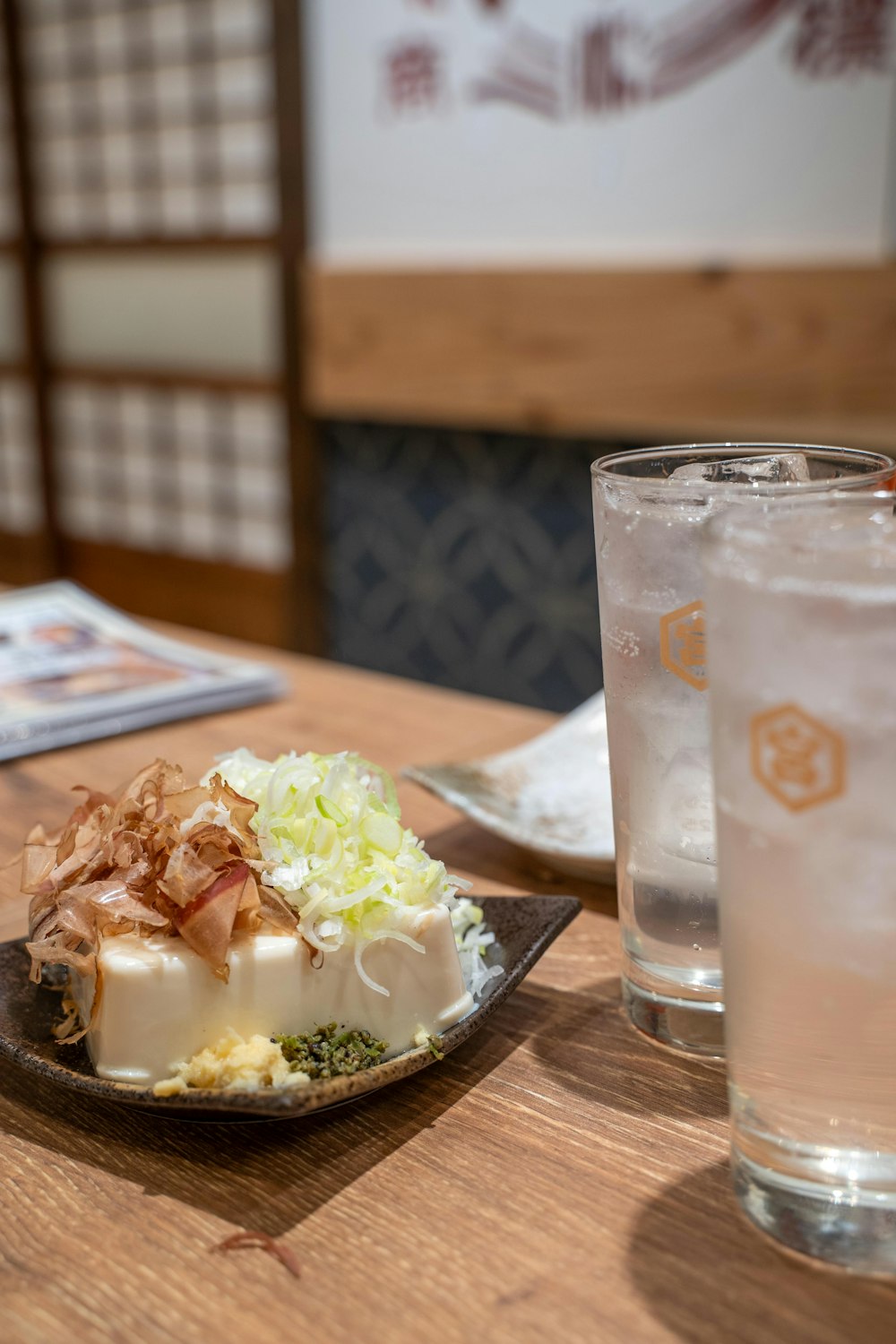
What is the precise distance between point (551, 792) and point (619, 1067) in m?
0.32

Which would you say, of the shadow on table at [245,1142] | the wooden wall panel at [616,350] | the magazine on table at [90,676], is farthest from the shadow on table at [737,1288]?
the wooden wall panel at [616,350]

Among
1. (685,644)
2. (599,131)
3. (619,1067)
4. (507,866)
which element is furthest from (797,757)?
(599,131)

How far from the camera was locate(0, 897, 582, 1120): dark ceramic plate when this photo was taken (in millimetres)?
496

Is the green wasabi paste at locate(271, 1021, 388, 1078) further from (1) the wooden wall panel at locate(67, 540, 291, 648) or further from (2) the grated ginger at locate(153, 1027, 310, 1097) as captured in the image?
(1) the wooden wall panel at locate(67, 540, 291, 648)

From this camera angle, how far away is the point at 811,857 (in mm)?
414

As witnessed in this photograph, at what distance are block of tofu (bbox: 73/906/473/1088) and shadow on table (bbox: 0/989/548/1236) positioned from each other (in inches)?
1.2

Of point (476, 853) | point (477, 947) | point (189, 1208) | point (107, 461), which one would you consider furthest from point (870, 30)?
point (107, 461)

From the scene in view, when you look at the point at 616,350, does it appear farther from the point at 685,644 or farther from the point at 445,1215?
the point at 445,1215

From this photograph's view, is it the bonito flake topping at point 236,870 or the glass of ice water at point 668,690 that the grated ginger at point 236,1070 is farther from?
the glass of ice water at point 668,690

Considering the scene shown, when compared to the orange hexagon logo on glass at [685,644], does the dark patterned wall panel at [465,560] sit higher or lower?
lower

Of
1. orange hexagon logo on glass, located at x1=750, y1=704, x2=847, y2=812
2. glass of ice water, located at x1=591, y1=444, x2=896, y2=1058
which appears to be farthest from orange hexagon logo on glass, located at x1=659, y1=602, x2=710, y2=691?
orange hexagon logo on glass, located at x1=750, y1=704, x2=847, y2=812

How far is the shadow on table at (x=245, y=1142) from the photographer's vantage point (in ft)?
1.66

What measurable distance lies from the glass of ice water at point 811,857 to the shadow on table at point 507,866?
12.8 inches

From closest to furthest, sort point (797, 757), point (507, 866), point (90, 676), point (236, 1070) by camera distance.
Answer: point (797, 757), point (236, 1070), point (507, 866), point (90, 676)
